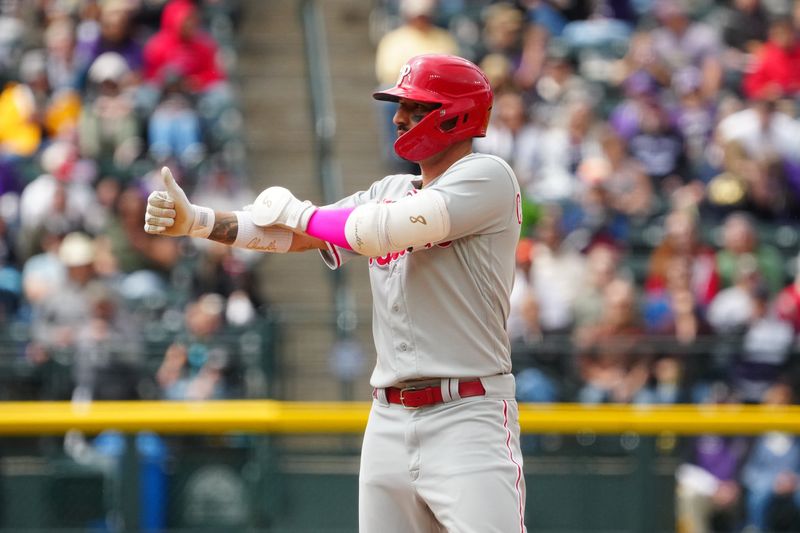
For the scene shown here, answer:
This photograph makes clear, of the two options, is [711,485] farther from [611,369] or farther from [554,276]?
[554,276]

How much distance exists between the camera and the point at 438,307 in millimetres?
4441

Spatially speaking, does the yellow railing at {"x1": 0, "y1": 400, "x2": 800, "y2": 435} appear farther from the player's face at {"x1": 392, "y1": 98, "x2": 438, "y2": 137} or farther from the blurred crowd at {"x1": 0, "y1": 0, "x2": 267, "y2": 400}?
the player's face at {"x1": 392, "y1": 98, "x2": 438, "y2": 137}

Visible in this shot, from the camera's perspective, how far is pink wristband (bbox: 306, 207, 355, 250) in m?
4.31

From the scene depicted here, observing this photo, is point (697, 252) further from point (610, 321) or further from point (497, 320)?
point (497, 320)

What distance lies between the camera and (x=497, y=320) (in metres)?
4.52

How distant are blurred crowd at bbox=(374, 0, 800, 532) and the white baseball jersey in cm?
356

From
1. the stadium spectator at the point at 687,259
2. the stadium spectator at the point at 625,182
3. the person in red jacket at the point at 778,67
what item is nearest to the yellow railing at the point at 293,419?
the stadium spectator at the point at 687,259

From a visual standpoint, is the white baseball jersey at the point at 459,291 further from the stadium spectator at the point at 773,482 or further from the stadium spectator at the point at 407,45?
the stadium spectator at the point at 407,45

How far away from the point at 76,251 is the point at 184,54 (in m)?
2.99

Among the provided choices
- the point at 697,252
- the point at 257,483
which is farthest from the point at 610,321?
the point at 257,483

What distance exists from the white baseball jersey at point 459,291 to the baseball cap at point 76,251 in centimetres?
558

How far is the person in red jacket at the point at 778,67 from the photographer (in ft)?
38.9

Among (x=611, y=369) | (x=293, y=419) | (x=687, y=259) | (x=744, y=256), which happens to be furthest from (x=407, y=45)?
(x=293, y=419)

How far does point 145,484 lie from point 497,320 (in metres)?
3.64
